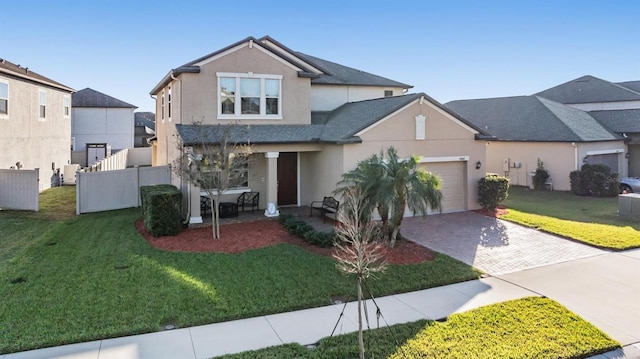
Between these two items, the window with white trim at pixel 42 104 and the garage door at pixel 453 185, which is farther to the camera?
the window with white trim at pixel 42 104

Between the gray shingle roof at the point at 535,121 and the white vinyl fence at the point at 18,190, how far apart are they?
993 inches

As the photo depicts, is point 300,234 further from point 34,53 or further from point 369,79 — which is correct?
point 34,53

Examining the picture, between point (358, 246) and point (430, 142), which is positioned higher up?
point (430, 142)

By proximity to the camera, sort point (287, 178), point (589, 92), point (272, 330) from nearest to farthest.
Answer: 1. point (272, 330)
2. point (287, 178)
3. point (589, 92)

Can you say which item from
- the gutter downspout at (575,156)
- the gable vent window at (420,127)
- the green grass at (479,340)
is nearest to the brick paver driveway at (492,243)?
the green grass at (479,340)

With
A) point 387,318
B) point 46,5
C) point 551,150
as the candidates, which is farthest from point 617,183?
point 46,5

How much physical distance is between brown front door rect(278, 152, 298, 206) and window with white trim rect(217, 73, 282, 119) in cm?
212

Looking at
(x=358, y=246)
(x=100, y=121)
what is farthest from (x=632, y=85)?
(x=100, y=121)

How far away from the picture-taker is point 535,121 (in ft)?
89.1

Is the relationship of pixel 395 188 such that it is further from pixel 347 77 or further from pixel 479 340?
pixel 347 77

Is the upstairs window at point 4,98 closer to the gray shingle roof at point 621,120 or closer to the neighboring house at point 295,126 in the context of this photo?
the neighboring house at point 295,126

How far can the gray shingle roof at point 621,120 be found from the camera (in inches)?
1067

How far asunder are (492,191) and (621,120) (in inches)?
690

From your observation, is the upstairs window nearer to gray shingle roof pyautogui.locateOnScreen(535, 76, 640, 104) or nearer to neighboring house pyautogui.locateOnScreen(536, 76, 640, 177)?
neighboring house pyautogui.locateOnScreen(536, 76, 640, 177)
